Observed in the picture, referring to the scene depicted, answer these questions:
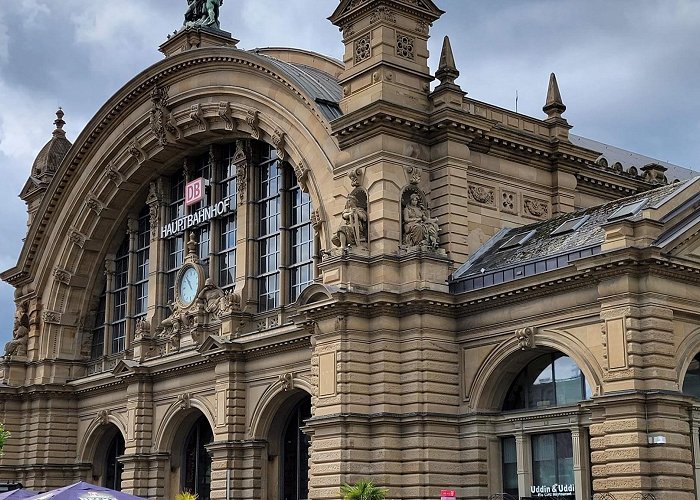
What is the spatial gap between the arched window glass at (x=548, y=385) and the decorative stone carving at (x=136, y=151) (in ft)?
102

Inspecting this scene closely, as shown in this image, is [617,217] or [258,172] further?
[258,172]

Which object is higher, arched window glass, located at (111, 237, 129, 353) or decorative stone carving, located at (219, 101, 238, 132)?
decorative stone carving, located at (219, 101, 238, 132)

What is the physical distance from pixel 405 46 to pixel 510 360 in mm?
15261

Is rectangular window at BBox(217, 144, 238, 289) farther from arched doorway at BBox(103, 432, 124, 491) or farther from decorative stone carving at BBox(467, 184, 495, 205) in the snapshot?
decorative stone carving at BBox(467, 184, 495, 205)

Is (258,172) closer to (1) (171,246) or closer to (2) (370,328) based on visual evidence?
(1) (171,246)

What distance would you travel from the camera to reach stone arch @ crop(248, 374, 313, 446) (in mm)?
54125

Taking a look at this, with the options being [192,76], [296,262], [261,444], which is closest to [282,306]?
[296,262]

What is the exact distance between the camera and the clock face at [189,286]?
63688 millimetres

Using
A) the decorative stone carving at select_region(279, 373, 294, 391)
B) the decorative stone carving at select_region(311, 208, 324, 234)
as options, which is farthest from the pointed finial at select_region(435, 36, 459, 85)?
the decorative stone carving at select_region(279, 373, 294, 391)

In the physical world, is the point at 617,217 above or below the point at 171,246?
below

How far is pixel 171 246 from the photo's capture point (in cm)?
6862

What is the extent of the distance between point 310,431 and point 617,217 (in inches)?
628

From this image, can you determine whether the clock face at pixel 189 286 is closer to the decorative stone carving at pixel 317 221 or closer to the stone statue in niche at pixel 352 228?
the decorative stone carving at pixel 317 221

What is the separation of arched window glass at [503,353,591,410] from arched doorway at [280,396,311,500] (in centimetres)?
1226
